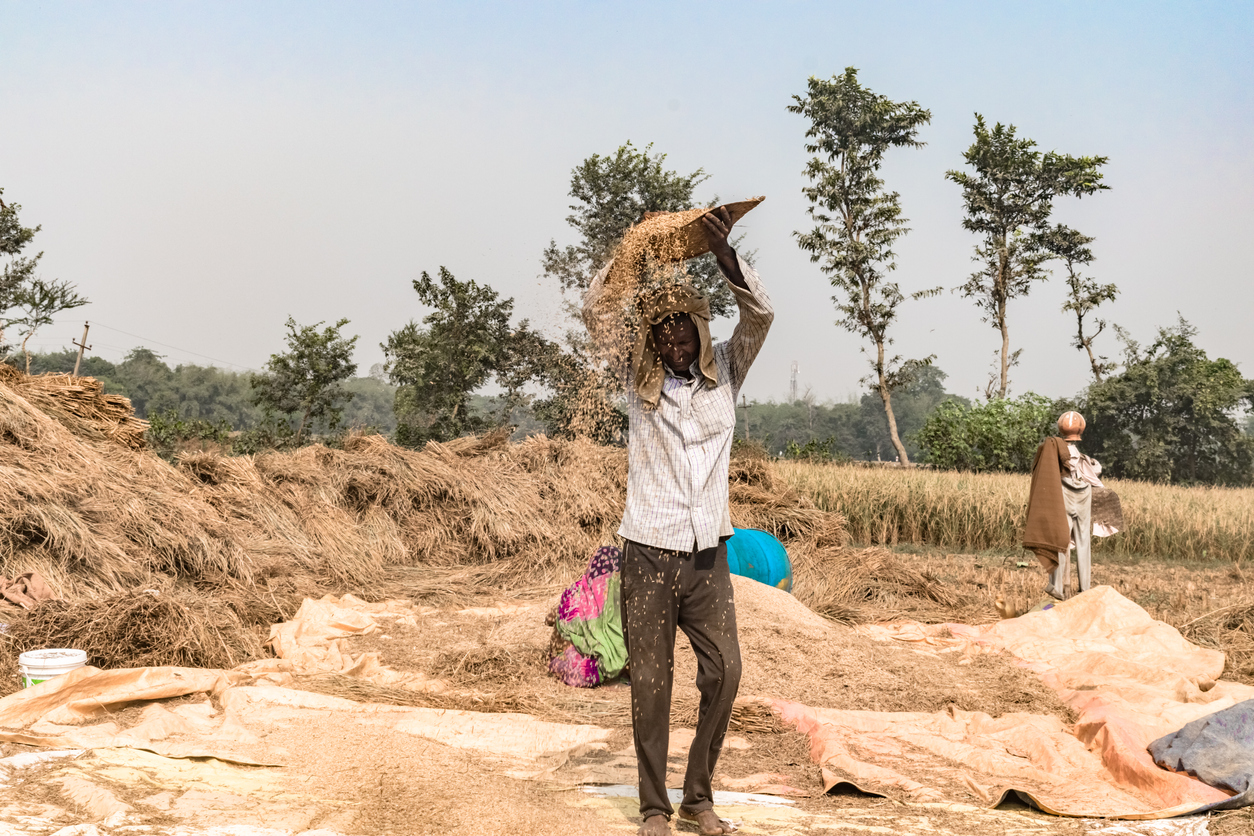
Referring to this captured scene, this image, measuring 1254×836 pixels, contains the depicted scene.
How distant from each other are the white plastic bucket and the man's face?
2.80 meters

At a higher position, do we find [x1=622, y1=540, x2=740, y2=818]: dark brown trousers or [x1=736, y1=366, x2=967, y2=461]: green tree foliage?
[x1=736, y1=366, x2=967, y2=461]: green tree foliage

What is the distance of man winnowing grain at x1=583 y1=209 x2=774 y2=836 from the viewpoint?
2.50 metres

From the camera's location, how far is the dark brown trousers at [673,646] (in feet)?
8.21

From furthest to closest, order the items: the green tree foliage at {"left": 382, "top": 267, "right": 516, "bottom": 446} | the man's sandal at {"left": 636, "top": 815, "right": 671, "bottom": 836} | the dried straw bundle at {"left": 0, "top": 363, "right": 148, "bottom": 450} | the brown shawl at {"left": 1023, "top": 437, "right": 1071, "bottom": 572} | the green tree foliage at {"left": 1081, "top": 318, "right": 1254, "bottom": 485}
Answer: the green tree foliage at {"left": 1081, "top": 318, "right": 1254, "bottom": 485}
the green tree foliage at {"left": 382, "top": 267, "right": 516, "bottom": 446}
the dried straw bundle at {"left": 0, "top": 363, "right": 148, "bottom": 450}
the brown shawl at {"left": 1023, "top": 437, "right": 1071, "bottom": 572}
the man's sandal at {"left": 636, "top": 815, "right": 671, "bottom": 836}

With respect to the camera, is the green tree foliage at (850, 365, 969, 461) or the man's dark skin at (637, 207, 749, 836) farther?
the green tree foliage at (850, 365, 969, 461)

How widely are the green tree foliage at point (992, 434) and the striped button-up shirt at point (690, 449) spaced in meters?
17.6

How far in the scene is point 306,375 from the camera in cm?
1811

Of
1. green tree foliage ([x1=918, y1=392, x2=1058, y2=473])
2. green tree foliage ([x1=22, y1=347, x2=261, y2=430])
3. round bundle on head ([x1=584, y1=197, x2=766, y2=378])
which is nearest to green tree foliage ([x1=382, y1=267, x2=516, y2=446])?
green tree foliage ([x1=918, y1=392, x2=1058, y2=473])

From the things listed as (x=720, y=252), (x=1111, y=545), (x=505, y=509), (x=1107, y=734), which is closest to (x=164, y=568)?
(x=505, y=509)

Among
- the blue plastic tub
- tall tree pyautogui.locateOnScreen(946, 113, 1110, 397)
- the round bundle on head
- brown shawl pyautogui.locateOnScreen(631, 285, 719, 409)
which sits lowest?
the blue plastic tub

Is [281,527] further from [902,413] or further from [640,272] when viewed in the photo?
[902,413]

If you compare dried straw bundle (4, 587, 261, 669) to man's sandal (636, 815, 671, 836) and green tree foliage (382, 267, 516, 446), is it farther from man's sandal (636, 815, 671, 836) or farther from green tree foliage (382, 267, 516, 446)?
green tree foliage (382, 267, 516, 446)

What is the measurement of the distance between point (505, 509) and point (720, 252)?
5.73 m

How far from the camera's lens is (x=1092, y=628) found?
537 centimetres
